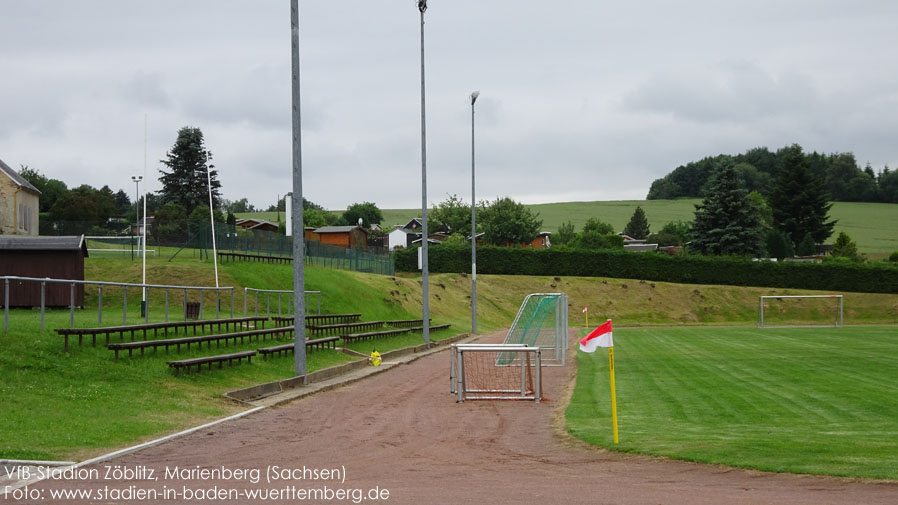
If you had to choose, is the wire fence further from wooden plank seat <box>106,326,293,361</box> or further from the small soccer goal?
the small soccer goal

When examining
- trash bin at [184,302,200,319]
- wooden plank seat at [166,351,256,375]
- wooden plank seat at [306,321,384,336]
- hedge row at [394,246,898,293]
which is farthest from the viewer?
hedge row at [394,246,898,293]

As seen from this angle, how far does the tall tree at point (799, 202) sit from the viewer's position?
117 metres

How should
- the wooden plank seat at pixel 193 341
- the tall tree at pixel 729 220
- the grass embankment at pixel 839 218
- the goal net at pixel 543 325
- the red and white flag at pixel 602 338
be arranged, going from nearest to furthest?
1. the red and white flag at pixel 602 338
2. the wooden plank seat at pixel 193 341
3. the goal net at pixel 543 325
4. the tall tree at pixel 729 220
5. the grass embankment at pixel 839 218

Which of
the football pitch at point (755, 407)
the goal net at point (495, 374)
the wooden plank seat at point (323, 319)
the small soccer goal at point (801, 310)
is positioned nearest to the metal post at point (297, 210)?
the goal net at point (495, 374)

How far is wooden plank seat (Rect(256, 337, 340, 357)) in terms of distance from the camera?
22625mm

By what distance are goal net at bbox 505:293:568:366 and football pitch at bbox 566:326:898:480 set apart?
1.13 metres

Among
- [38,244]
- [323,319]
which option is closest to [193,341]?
[38,244]

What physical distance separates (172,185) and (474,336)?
222ft

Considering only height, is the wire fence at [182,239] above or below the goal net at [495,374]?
above

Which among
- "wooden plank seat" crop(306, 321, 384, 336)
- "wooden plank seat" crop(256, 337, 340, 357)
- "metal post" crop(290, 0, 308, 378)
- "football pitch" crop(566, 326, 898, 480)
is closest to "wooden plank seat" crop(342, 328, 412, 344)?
"wooden plank seat" crop(306, 321, 384, 336)

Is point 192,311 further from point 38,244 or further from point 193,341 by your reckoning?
point 38,244

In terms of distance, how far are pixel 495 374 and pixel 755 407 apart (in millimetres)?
7649

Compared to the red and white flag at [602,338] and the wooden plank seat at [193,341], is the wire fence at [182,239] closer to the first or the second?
the wooden plank seat at [193,341]

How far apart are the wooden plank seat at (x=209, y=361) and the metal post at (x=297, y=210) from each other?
1204 mm
